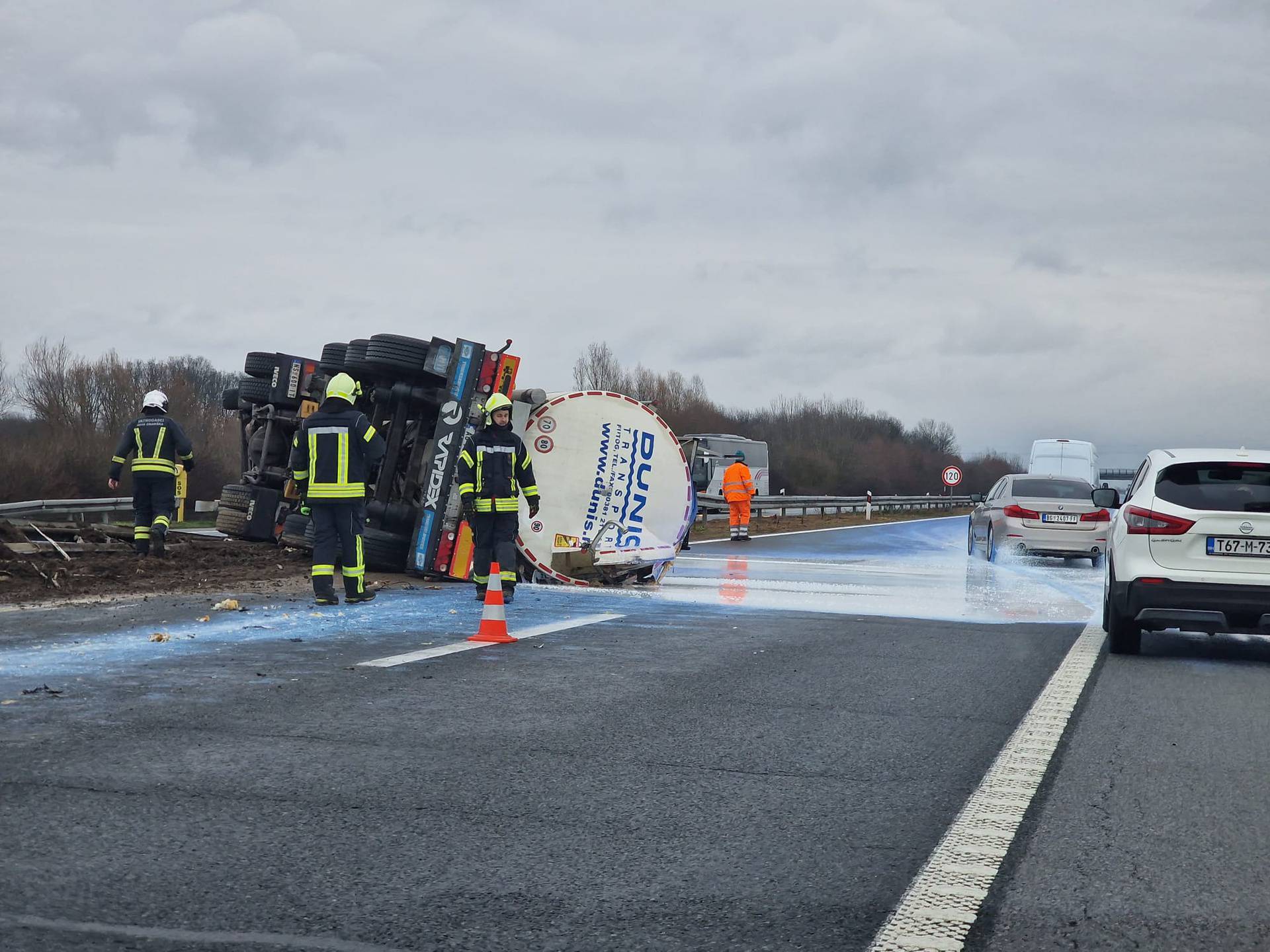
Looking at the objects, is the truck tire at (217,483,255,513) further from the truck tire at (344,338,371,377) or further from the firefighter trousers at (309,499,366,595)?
the firefighter trousers at (309,499,366,595)

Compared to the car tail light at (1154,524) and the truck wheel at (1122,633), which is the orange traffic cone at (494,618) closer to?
the truck wheel at (1122,633)

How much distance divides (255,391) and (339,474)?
5.94 m

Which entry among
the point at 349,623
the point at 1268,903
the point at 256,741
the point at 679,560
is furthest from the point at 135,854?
the point at 679,560

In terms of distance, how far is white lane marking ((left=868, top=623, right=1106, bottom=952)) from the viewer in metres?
3.55

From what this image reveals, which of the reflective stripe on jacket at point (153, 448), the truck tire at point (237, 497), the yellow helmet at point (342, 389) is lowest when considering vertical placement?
the truck tire at point (237, 497)

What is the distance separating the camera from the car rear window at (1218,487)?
31.4 ft

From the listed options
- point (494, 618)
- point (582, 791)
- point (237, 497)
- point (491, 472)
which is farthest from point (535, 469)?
point (582, 791)

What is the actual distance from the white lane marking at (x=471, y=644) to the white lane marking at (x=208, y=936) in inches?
176

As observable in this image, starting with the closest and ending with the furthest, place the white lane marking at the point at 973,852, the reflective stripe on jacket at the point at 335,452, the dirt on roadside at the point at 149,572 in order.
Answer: the white lane marking at the point at 973,852, the reflective stripe on jacket at the point at 335,452, the dirt on roadside at the point at 149,572

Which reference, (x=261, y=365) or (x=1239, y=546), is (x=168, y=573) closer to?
(x=261, y=365)

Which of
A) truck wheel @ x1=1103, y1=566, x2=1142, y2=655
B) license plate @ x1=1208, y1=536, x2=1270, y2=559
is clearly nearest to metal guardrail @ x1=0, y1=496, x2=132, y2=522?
truck wheel @ x1=1103, y1=566, x2=1142, y2=655

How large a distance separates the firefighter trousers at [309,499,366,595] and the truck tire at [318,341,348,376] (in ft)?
15.0

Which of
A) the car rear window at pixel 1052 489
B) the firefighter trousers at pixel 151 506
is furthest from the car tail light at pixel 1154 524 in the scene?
the car rear window at pixel 1052 489

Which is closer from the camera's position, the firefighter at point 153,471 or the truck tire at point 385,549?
the truck tire at point 385,549
